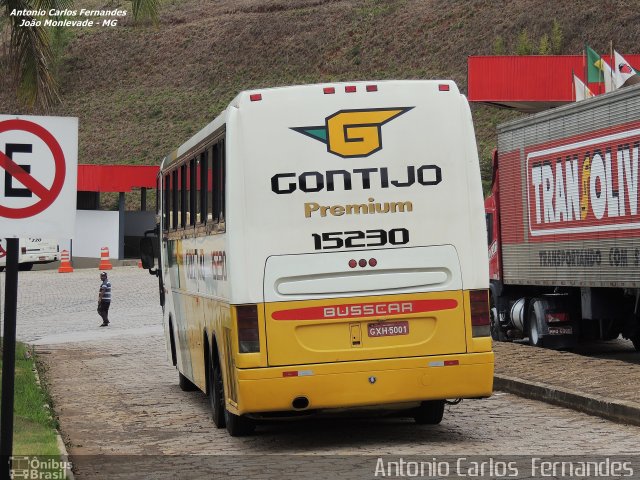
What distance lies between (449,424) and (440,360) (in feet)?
6.07

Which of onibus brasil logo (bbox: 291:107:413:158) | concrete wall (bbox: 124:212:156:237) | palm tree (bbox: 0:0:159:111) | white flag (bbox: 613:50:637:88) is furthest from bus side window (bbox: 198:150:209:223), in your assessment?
concrete wall (bbox: 124:212:156:237)

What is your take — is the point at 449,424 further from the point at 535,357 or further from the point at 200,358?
the point at 535,357

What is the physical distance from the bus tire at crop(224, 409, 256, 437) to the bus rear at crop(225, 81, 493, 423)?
856 millimetres

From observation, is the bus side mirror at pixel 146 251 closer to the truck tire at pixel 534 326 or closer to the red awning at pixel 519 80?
the truck tire at pixel 534 326

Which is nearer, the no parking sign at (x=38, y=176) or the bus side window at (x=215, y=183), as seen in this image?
the no parking sign at (x=38, y=176)

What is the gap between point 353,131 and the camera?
11578 mm

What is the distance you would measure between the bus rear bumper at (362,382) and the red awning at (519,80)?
24.7 meters

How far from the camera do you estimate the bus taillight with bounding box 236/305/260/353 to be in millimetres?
11219

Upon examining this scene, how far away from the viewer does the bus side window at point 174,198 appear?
15.7 meters

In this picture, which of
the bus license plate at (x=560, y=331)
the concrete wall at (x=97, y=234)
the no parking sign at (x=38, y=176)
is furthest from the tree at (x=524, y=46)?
the no parking sign at (x=38, y=176)

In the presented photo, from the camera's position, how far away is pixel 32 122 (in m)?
8.77

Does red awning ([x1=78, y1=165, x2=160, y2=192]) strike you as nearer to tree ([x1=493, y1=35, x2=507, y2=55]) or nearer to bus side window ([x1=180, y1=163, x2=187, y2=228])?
tree ([x1=493, y1=35, x2=507, y2=55])

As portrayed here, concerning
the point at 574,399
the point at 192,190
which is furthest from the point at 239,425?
the point at 574,399

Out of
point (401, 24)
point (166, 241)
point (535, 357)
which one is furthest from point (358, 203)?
point (401, 24)
